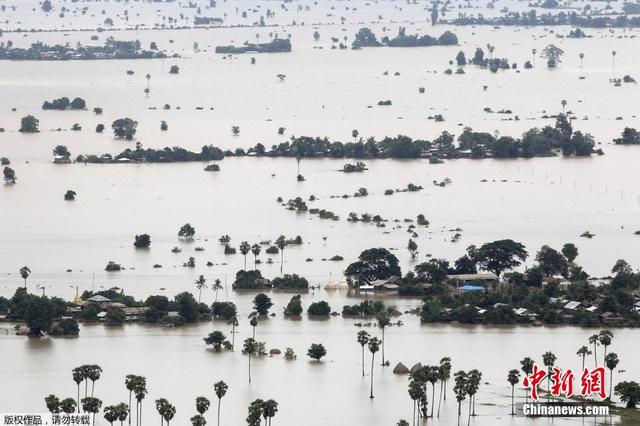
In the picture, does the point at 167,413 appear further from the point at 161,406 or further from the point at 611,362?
the point at 611,362

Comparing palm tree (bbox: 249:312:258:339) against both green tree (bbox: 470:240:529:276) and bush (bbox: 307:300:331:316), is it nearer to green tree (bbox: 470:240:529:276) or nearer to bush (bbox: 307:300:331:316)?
bush (bbox: 307:300:331:316)

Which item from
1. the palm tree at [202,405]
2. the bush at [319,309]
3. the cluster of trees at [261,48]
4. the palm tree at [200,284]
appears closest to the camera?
the palm tree at [202,405]

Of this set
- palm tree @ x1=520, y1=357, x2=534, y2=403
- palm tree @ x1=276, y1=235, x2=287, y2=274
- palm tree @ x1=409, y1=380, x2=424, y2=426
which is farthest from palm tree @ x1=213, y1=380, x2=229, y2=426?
palm tree @ x1=276, y1=235, x2=287, y2=274

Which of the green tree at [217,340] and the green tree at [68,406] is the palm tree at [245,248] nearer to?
the green tree at [217,340]

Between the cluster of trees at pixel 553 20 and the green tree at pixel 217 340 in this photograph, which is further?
the cluster of trees at pixel 553 20

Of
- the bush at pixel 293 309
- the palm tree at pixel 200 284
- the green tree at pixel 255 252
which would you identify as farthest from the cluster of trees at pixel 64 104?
the bush at pixel 293 309

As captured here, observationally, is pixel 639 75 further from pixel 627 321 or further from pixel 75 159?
pixel 627 321
